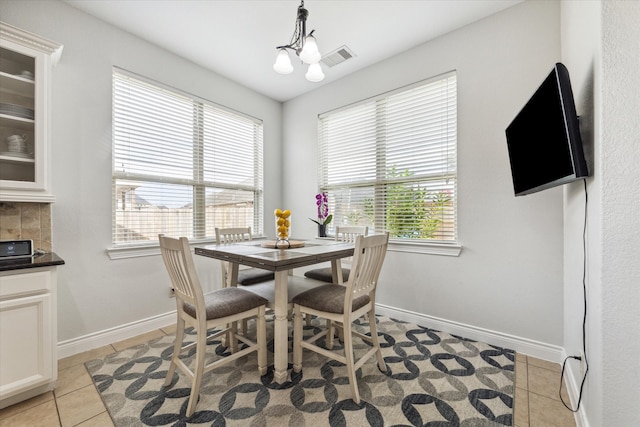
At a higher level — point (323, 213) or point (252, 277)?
point (323, 213)

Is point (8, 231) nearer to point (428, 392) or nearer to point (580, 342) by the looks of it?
point (428, 392)

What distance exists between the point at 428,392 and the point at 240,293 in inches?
53.2

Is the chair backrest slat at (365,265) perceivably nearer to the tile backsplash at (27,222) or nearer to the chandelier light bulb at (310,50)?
the chandelier light bulb at (310,50)

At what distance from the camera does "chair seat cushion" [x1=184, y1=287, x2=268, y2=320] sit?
1.65m

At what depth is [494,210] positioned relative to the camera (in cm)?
232

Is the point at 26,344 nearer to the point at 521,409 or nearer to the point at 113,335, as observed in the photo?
the point at 113,335

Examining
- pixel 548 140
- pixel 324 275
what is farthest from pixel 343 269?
pixel 548 140

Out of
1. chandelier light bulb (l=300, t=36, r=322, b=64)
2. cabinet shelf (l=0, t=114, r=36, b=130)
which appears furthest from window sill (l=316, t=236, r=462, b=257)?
cabinet shelf (l=0, t=114, r=36, b=130)

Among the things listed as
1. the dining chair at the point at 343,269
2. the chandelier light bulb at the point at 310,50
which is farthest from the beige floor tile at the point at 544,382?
the chandelier light bulb at the point at 310,50

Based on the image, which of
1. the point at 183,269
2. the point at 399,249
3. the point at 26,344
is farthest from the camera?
the point at 399,249

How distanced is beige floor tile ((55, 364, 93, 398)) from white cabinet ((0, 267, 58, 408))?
7cm

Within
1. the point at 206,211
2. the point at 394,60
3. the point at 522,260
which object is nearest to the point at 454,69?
the point at 394,60

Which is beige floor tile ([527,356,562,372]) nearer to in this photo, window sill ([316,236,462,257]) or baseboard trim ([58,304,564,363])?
baseboard trim ([58,304,564,363])

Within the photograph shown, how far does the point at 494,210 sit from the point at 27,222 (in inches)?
142
